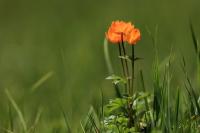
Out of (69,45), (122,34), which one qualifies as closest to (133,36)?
(122,34)

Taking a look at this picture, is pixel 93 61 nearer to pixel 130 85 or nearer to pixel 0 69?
pixel 0 69

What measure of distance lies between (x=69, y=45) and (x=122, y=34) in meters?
4.92

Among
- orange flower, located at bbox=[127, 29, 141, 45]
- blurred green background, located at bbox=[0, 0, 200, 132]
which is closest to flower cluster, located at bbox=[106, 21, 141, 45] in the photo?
orange flower, located at bbox=[127, 29, 141, 45]

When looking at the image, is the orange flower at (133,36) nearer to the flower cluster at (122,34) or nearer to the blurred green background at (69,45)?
the flower cluster at (122,34)

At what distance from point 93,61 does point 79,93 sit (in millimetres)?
1379

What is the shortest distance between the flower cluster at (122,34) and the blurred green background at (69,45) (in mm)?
582

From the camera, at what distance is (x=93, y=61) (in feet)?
21.6

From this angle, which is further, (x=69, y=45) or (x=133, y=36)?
(x=69, y=45)

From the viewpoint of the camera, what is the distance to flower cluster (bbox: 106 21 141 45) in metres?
2.89

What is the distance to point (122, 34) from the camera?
291 centimetres

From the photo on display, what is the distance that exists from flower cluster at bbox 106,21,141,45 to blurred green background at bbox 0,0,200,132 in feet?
1.91

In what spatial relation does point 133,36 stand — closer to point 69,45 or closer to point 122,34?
point 122,34

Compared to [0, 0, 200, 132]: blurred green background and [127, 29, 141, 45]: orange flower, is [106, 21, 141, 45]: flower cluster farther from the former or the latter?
[0, 0, 200, 132]: blurred green background

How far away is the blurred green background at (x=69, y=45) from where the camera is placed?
4.72 m
